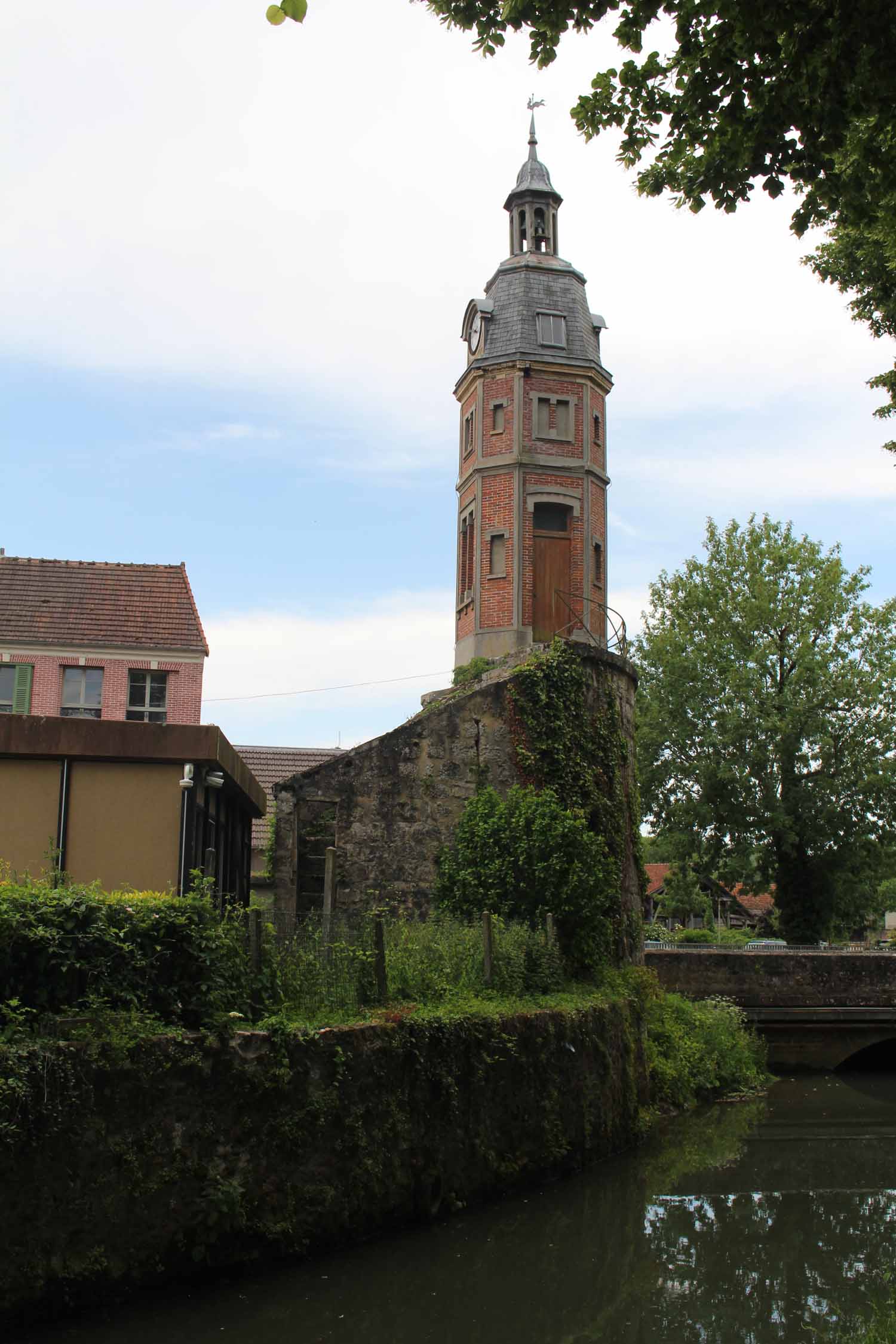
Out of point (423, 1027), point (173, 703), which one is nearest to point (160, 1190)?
point (423, 1027)

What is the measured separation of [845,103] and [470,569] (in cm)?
2078

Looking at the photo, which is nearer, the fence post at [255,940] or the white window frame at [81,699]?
the fence post at [255,940]

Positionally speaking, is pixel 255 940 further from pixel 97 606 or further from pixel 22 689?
pixel 97 606

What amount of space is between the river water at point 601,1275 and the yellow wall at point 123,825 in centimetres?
584

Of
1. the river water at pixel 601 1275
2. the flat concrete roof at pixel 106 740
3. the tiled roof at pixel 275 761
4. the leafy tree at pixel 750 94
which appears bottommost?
the river water at pixel 601 1275

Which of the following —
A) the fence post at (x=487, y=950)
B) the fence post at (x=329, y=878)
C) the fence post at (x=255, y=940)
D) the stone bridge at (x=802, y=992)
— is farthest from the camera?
the stone bridge at (x=802, y=992)

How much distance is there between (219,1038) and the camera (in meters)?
10.6

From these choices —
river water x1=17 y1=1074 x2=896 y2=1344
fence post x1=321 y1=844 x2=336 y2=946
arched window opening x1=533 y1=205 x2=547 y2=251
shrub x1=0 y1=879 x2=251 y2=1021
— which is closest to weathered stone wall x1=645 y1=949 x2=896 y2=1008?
fence post x1=321 y1=844 x2=336 y2=946

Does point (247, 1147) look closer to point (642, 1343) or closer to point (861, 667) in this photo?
point (642, 1343)

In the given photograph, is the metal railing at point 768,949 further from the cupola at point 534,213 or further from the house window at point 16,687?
the cupola at point 534,213

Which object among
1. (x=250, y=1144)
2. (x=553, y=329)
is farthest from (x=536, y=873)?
(x=553, y=329)

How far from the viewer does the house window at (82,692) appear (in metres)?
28.2

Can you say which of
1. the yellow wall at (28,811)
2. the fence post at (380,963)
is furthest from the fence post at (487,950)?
the yellow wall at (28,811)

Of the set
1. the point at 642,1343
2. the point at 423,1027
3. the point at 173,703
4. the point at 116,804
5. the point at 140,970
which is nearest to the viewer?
the point at 642,1343
